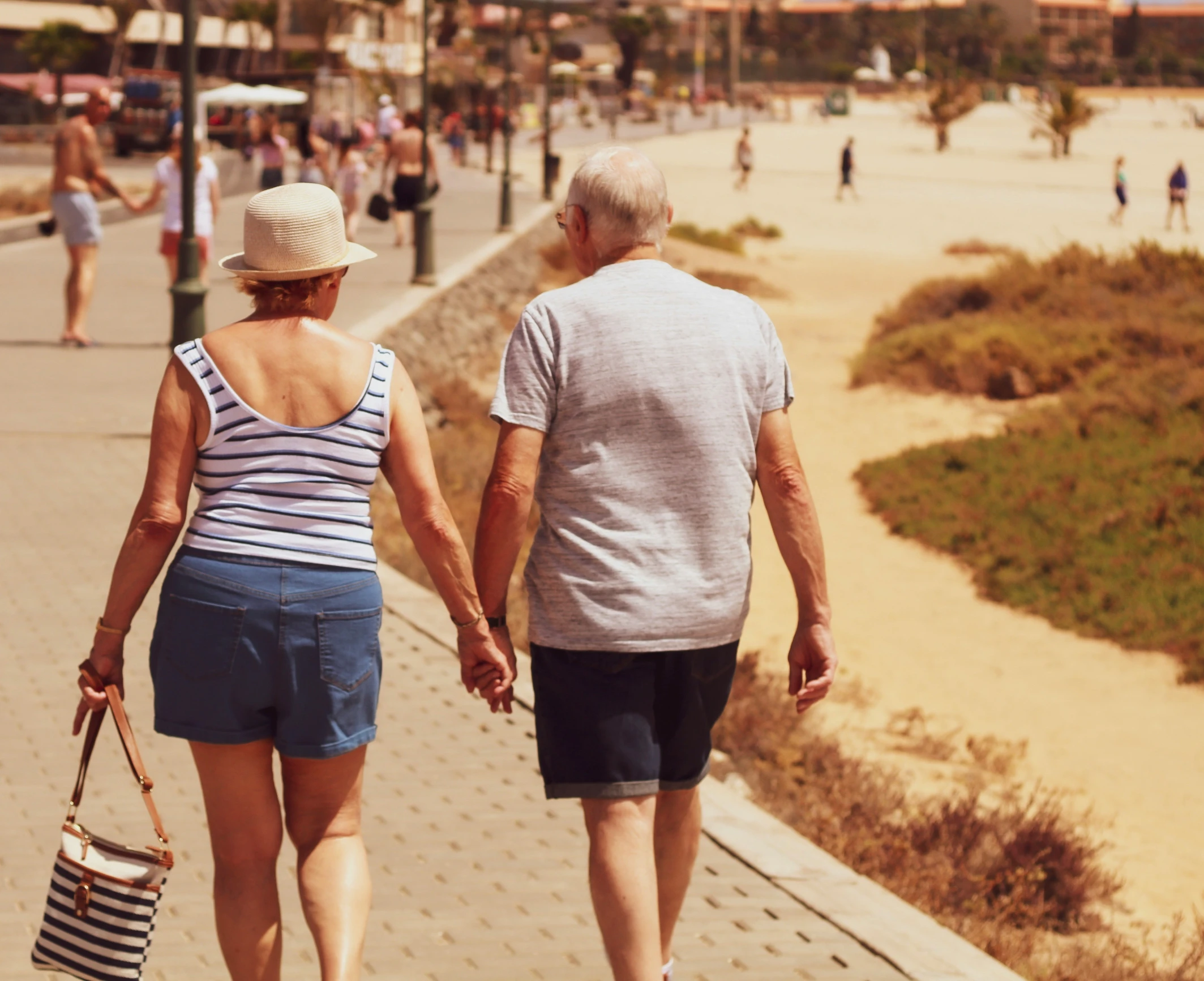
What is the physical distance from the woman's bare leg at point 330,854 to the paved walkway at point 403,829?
75 centimetres

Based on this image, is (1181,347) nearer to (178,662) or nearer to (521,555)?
(521,555)

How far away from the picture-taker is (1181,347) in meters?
20.6

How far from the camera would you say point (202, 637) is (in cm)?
322

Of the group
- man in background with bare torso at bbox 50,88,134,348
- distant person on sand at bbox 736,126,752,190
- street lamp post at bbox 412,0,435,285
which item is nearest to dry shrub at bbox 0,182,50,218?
street lamp post at bbox 412,0,435,285

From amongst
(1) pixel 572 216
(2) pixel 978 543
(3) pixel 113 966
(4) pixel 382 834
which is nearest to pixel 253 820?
(3) pixel 113 966

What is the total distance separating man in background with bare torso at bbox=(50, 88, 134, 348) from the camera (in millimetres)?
13102

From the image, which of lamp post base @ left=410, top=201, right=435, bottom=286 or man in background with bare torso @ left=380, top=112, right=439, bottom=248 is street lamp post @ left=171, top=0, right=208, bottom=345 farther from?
man in background with bare torso @ left=380, top=112, right=439, bottom=248

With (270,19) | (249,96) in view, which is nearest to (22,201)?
(249,96)

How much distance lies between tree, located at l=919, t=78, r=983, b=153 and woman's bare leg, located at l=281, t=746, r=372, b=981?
80.6 m

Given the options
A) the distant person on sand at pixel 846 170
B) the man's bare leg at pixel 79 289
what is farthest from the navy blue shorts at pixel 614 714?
the distant person on sand at pixel 846 170

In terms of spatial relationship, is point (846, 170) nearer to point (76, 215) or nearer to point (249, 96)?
point (249, 96)

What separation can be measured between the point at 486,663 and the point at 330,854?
498mm

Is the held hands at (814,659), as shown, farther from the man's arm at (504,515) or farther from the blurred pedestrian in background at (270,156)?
the blurred pedestrian in background at (270,156)

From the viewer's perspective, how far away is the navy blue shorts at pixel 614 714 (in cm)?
347
